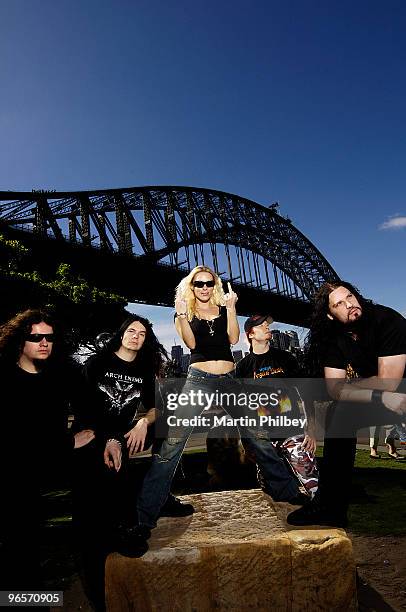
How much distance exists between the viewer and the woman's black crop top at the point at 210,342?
2.75m

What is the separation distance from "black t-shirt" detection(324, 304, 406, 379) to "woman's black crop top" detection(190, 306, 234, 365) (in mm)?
721

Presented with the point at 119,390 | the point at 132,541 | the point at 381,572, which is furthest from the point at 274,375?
the point at 132,541

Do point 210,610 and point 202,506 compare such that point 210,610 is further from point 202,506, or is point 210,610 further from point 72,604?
point 72,604

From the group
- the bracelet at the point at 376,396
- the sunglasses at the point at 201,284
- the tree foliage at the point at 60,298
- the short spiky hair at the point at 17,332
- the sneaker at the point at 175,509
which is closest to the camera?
the bracelet at the point at 376,396

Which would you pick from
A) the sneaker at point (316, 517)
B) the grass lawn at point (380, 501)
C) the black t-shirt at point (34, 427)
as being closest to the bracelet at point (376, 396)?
the sneaker at point (316, 517)

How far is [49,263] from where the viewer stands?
78.5 ft

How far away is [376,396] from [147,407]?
1.72m

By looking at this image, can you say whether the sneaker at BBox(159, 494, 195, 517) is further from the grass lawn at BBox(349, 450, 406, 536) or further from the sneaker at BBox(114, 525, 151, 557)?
the grass lawn at BBox(349, 450, 406, 536)

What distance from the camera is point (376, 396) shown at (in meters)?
2.20

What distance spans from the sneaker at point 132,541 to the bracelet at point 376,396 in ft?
5.13

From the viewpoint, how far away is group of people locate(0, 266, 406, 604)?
2.17m

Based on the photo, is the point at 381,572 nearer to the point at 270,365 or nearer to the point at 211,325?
the point at 270,365

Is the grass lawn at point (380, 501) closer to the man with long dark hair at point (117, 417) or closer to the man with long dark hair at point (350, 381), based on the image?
the man with long dark hair at point (350, 381)

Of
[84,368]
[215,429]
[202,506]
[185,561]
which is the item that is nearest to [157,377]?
[84,368]
